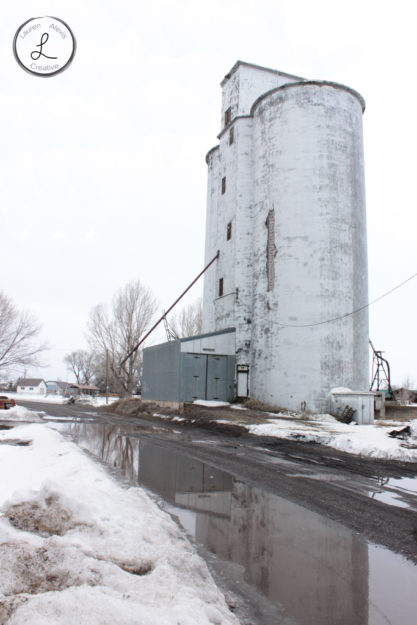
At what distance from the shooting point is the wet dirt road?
3.52 metres

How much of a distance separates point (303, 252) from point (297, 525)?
19580 millimetres

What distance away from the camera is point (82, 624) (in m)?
2.53

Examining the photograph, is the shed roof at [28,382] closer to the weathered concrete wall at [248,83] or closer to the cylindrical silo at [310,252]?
the weathered concrete wall at [248,83]

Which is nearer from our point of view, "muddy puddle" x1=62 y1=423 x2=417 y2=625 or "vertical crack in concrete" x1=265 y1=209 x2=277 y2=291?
"muddy puddle" x1=62 y1=423 x2=417 y2=625

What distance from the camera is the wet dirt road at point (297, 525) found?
138 inches

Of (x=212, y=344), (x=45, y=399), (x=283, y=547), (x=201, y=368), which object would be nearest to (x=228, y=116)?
(x=212, y=344)

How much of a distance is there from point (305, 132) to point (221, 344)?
12.7 m

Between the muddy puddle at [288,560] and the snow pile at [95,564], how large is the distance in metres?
0.35

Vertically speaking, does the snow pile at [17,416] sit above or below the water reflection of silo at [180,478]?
below

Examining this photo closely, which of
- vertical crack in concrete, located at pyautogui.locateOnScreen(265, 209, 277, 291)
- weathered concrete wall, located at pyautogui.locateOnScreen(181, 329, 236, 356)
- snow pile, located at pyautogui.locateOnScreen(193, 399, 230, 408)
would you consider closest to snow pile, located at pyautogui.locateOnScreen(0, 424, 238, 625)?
snow pile, located at pyautogui.locateOnScreen(193, 399, 230, 408)

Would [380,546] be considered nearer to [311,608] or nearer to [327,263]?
[311,608]

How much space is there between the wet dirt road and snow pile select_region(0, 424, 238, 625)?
0.37 metres

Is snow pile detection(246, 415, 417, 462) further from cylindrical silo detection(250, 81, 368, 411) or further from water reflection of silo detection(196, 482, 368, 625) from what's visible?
cylindrical silo detection(250, 81, 368, 411)

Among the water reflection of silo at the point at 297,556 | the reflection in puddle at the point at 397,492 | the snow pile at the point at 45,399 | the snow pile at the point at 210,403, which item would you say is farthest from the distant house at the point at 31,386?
the water reflection of silo at the point at 297,556
